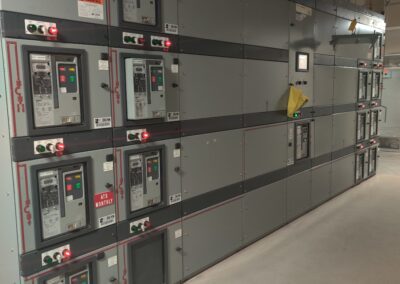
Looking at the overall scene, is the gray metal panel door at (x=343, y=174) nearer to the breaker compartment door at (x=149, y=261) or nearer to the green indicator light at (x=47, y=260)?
the breaker compartment door at (x=149, y=261)

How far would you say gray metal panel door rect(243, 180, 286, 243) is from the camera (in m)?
3.73

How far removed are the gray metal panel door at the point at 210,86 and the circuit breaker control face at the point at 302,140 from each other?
130 centimetres

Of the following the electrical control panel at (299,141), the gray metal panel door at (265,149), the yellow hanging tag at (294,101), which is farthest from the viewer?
A: the electrical control panel at (299,141)

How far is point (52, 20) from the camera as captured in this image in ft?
6.70

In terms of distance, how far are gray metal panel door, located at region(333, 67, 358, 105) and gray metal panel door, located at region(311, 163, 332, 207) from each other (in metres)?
0.97

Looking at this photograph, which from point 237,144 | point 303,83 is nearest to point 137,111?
point 237,144

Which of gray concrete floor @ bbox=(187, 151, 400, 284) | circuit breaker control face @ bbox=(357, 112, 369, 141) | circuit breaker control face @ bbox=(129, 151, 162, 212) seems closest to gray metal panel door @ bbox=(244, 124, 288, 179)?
gray concrete floor @ bbox=(187, 151, 400, 284)

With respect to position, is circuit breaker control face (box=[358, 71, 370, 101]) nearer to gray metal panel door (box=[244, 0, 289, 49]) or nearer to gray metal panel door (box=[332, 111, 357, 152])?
gray metal panel door (box=[332, 111, 357, 152])

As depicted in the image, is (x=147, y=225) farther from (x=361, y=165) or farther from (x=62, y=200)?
(x=361, y=165)

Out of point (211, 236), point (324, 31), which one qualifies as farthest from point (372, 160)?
point (211, 236)

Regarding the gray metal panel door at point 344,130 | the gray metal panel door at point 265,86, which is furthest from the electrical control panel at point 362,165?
the gray metal panel door at point 265,86

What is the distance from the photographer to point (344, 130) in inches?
221

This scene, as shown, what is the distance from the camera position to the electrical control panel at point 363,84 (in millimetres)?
5953

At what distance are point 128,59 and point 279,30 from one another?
213 cm
